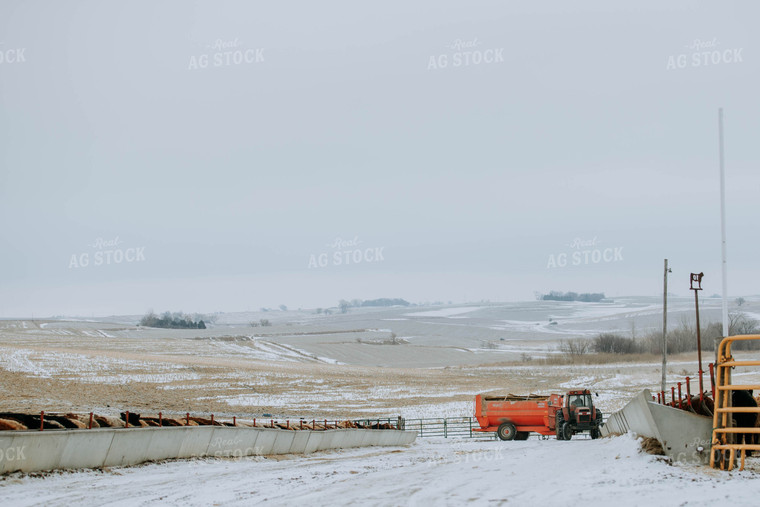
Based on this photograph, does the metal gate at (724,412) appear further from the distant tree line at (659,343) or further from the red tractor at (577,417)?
the distant tree line at (659,343)

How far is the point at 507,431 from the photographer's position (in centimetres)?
3834

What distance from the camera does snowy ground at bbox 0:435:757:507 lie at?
11.2m

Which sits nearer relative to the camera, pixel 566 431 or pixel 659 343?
pixel 566 431

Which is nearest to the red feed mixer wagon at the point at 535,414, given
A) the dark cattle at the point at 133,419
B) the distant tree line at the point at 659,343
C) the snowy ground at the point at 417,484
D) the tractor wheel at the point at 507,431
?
the tractor wheel at the point at 507,431

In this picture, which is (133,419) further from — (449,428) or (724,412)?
(449,428)

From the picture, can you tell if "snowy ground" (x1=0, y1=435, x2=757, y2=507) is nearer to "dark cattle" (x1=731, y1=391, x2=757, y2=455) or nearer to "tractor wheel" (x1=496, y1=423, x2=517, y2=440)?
"dark cattle" (x1=731, y1=391, x2=757, y2=455)

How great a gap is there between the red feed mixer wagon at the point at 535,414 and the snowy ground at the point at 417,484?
1985 centimetres

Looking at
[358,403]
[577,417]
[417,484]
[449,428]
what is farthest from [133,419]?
[358,403]

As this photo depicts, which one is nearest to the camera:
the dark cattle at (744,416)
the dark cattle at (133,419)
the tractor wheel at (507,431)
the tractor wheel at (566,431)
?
the dark cattle at (744,416)

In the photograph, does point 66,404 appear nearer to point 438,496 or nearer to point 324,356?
point 438,496

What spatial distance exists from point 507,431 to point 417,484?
25809 mm

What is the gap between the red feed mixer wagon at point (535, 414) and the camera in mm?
36719

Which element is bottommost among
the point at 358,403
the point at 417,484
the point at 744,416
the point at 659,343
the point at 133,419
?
the point at 358,403

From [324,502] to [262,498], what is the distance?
4.01ft
